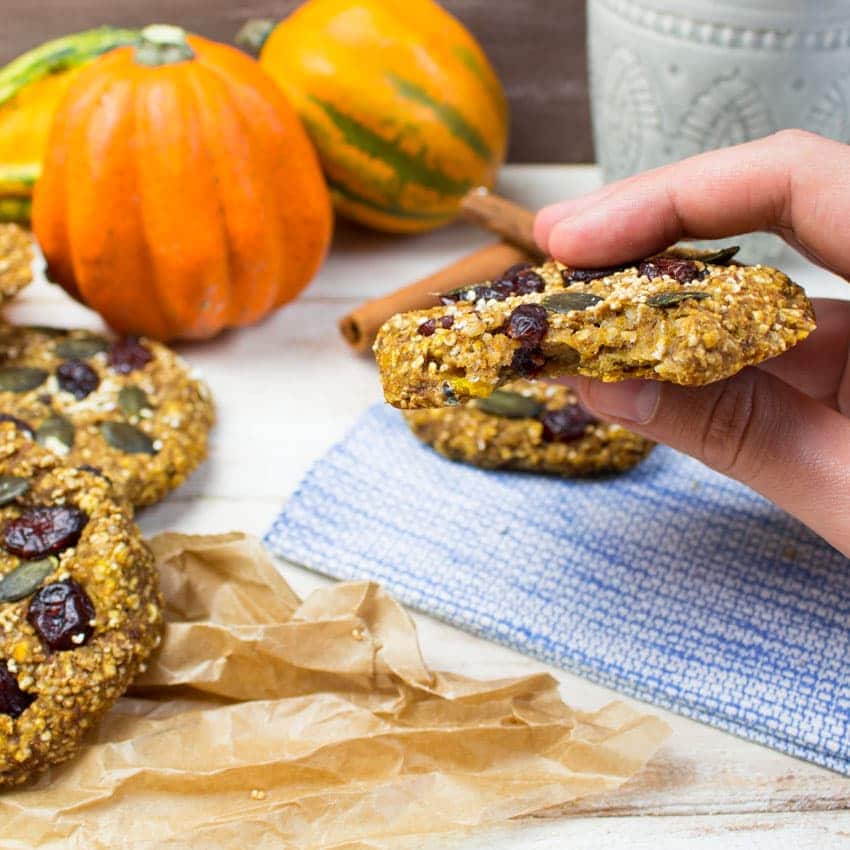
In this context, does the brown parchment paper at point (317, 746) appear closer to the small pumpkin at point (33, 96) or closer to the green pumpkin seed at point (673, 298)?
the green pumpkin seed at point (673, 298)

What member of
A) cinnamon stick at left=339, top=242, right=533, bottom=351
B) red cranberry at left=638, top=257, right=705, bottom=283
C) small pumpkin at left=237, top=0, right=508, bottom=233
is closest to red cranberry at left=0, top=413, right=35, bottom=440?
cinnamon stick at left=339, top=242, right=533, bottom=351

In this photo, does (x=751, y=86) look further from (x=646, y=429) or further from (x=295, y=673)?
(x=295, y=673)

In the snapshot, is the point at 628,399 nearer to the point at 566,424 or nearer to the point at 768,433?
the point at 768,433

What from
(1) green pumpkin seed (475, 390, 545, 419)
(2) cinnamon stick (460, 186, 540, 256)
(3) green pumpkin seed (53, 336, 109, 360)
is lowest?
(1) green pumpkin seed (475, 390, 545, 419)

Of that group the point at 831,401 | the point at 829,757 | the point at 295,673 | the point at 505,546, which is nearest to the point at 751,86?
the point at 831,401

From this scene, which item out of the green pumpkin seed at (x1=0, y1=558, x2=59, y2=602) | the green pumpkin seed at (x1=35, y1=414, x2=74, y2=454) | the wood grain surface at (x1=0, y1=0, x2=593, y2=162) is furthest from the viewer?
the wood grain surface at (x1=0, y1=0, x2=593, y2=162)

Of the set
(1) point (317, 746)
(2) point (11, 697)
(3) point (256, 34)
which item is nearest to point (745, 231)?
(1) point (317, 746)

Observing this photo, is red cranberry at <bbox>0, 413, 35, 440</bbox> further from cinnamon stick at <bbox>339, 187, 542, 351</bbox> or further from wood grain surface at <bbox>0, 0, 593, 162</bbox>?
wood grain surface at <bbox>0, 0, 593, 162</bbox>
